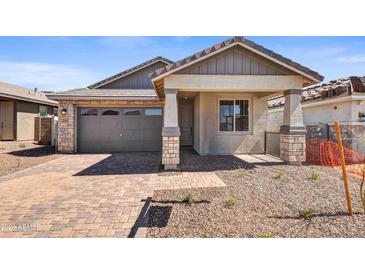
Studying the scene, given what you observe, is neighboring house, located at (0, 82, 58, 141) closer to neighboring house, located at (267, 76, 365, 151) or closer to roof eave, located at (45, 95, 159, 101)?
roof eave, located at (45, 95, 159, 101)

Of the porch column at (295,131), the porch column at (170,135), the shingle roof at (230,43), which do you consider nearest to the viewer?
the shingle roof at (230,43)

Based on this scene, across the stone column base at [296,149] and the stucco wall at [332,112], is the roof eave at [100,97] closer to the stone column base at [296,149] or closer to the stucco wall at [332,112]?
the stone column base at [296,149]

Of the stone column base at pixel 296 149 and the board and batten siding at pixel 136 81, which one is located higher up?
the board and batten siding at pixel 136 81

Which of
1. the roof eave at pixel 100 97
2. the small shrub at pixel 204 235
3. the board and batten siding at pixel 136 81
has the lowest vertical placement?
the small shrub at pixel 204 235

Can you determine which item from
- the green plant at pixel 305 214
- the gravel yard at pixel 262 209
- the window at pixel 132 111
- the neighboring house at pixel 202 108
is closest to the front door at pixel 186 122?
the neighboring house at pixel 202 108

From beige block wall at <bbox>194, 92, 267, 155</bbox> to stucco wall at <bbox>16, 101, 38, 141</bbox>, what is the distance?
48.4ft

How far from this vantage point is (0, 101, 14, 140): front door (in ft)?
54.6

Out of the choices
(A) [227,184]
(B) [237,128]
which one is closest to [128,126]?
(B) [237,128]

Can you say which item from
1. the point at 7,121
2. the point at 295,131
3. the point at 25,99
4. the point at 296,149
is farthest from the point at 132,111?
the point at 7,121

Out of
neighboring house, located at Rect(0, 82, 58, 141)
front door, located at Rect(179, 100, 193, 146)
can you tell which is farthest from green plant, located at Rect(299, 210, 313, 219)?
neighboring house, located at Rect(0, 82, 58, 141)

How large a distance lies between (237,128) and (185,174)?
4.75 m

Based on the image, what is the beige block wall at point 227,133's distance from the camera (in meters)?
10.3

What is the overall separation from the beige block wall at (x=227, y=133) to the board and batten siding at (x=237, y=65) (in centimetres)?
263

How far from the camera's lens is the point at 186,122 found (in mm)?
13469
